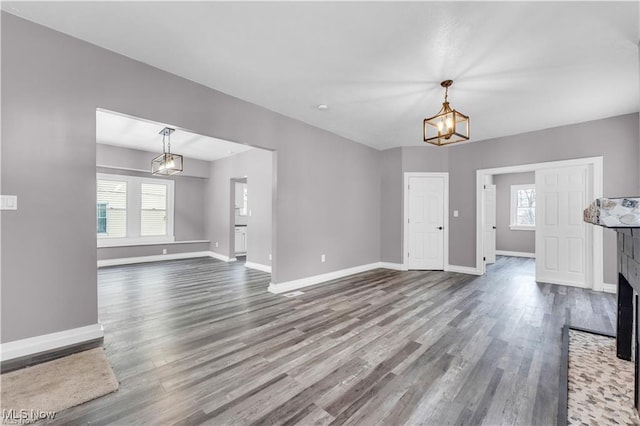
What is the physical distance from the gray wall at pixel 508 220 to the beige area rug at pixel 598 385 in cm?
592

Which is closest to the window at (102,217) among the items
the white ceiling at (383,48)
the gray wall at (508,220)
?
the white ceiling at (383,48)

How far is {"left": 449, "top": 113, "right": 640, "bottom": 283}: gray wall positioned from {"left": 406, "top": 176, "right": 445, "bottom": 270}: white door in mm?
228

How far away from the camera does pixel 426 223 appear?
233 inches

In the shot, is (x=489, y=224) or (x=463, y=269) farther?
(x=489, y=224)

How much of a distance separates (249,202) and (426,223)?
4153 mm

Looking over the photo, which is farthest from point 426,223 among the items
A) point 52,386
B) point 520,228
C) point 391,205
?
point 52,386

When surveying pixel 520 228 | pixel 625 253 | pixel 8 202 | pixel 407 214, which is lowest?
pixel 520 228

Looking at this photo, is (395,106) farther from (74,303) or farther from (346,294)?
(74,303)

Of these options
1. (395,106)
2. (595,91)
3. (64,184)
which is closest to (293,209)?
(395,106)

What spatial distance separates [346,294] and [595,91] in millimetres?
4250

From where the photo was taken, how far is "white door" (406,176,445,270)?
19.2 ft

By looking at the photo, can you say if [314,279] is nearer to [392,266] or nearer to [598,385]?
[392,266]

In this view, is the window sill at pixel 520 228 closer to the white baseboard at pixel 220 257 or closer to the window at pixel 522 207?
the window at pixel 522 207

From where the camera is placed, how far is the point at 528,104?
12.3ft
